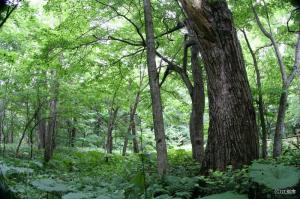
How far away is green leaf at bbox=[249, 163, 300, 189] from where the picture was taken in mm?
2285

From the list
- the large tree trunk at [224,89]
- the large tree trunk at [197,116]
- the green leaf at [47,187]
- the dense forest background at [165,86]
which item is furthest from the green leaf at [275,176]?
the large tree trunk at [197,116]

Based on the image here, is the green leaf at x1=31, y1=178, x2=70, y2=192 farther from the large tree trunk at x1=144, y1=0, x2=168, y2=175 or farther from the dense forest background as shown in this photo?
the large tree trunk at x1=144, y1=0, x2=168, y2=175

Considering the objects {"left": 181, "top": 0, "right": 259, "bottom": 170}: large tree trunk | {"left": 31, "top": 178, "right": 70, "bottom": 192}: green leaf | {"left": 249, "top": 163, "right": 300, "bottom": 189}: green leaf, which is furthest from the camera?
{"left": 181, "top": 0, "right": 259, "bottom": 170}: large tree trunk

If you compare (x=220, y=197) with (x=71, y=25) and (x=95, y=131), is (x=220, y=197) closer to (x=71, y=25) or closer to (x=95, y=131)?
(x=71, y=25)

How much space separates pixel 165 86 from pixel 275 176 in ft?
42.1

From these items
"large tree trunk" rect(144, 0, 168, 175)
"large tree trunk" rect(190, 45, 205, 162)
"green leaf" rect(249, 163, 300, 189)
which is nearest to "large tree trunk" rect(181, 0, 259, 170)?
"large tree trunk" rect(144, 0, 168, 175)

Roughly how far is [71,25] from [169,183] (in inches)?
277

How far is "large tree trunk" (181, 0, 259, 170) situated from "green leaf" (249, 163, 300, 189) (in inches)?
89.7

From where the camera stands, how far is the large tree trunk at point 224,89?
16.3 feet

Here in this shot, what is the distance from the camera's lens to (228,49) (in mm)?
5160

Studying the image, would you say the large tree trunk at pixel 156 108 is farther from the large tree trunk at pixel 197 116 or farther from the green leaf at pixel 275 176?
the green leaf at pixel 275 176

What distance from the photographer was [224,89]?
16.9 ft

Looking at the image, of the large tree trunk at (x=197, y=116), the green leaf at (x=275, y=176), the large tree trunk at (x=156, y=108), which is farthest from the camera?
the large tree trunk at (x=197, y=116)

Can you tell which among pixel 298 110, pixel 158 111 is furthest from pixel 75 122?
pixel 158 111
